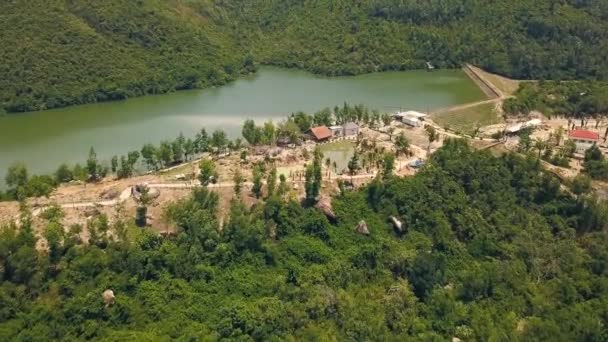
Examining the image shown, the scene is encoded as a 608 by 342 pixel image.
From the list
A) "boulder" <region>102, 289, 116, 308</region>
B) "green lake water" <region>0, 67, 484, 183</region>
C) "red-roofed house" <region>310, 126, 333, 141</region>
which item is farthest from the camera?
"green lake water" <region>0, 67, 484, 183</region>

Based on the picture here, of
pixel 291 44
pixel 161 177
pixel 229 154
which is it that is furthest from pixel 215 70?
pixel 161 177

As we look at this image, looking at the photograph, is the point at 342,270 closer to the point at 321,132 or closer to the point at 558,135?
the point at 321,132

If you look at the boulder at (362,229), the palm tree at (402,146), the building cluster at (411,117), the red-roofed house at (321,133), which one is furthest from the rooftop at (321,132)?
the boulder at (362,229)

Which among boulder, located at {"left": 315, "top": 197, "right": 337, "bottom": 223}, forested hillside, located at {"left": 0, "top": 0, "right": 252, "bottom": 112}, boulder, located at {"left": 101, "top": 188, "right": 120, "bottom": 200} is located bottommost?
boulder, located at {"left": 315, "top": 197, "right": 337, "bottom": 223}

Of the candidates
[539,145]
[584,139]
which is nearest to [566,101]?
[584,139]

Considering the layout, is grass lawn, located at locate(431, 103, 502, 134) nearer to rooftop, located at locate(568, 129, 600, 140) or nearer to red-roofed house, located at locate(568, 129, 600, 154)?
rooftop, located at locate(568, 129, 600, 140)

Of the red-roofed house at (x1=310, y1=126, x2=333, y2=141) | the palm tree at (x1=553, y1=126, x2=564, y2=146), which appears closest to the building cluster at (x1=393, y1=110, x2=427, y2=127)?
the red-roofed house at (x1=310, y1=126, x2=333, y2=141)
